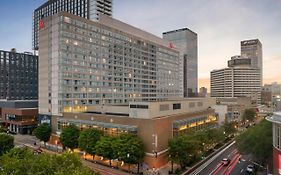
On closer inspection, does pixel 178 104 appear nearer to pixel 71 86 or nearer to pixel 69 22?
pixel 71 86

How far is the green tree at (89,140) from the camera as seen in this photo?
6912cm

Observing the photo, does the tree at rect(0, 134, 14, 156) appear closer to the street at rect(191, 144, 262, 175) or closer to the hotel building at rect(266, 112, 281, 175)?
the street at rect(191, 144, 262, 175)

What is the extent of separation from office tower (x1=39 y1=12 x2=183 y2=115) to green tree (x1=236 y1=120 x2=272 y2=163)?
70.5 m

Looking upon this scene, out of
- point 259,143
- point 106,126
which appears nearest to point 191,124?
point 259,143

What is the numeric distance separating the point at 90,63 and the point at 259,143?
79.9 meters

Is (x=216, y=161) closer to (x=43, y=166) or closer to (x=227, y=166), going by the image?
(x=227, y=166)

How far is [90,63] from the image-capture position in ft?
362

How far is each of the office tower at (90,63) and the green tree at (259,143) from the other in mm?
70543

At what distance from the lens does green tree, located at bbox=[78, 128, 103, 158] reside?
69119 millimetres

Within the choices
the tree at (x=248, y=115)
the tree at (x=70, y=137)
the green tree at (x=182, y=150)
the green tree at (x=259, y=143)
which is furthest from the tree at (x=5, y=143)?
the tree at (x=248, y=115)

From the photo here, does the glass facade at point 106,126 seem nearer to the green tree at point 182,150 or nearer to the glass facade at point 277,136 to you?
the green tree at point 182,150

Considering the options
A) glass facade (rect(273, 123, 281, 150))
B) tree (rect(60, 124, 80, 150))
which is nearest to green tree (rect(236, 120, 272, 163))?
glass facade (rect(273, 123, 281, 150))

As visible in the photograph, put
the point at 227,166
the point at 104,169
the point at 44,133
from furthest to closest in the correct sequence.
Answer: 1. the point at 44,133
2. the point at 227,166
3. the point at 104,169

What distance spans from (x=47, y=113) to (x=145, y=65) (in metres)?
71.5
